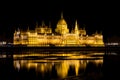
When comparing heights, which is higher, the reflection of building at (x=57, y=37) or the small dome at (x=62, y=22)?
the small dome at (x=62, y=22)

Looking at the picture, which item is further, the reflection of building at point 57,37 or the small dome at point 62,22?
the small dome at point 62,22

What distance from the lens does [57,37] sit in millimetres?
127062

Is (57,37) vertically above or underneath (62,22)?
underneath

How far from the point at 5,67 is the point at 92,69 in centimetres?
915

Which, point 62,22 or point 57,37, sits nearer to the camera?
point 57,37

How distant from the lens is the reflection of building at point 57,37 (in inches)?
4717

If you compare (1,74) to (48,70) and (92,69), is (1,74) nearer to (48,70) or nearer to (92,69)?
(48,70)

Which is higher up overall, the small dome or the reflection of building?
the small dome

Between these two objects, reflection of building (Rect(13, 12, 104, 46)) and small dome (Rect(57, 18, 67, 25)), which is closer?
reflection of building (Rect(13, 12, 104, 46))

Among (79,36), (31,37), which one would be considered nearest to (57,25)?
(79,36)

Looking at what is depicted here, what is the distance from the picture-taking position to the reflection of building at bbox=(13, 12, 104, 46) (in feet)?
393

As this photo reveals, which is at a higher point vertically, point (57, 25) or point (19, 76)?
point (57, 25)

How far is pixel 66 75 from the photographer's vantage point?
37.1 m

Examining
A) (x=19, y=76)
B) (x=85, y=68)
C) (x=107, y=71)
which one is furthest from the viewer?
(x=85, y=68)
